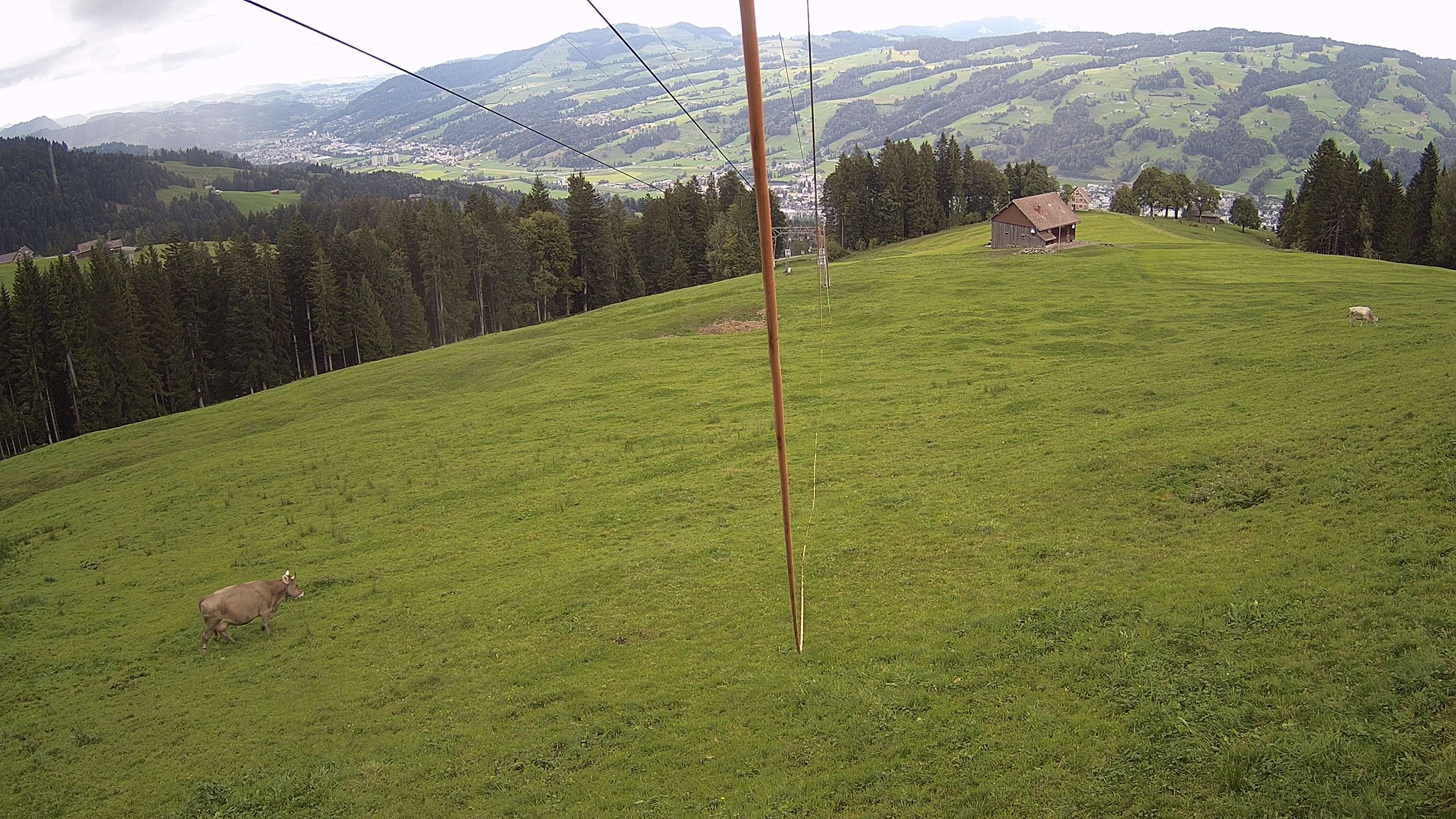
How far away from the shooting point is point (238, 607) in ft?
58.0

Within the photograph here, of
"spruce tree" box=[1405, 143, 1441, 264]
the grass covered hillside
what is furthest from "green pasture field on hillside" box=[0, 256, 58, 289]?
"spruce tree" box=[1405, 143, 1441, 264]

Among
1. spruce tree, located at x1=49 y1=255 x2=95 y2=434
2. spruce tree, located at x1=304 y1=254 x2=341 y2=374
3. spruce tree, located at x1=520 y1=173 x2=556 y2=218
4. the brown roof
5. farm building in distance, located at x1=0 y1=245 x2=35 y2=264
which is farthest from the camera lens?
farm building in distance, located at x1=0 y1=245 x2=35 y2=264

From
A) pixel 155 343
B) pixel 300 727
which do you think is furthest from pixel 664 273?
pixel 300 727

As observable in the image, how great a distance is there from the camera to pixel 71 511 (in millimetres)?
29719

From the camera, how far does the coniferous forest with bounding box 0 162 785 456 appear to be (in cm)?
5788

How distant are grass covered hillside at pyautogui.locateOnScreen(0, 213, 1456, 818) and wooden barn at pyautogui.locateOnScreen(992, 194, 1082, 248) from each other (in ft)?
91.2

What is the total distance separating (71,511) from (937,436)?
32533mm

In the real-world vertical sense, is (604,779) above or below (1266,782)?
below

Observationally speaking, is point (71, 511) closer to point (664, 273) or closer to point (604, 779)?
point (604, 779)

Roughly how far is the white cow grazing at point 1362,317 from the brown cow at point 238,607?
3667cm

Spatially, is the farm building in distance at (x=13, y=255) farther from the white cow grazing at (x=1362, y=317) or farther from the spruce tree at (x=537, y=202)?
the white cow grazing at (x=1362, y=317)

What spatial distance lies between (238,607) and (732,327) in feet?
107

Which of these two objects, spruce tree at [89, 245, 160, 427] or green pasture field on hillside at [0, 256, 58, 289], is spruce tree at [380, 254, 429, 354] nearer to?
spruce tree at [89, 245, 160, 427]

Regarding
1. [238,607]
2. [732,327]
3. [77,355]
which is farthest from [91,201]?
[238,607]
